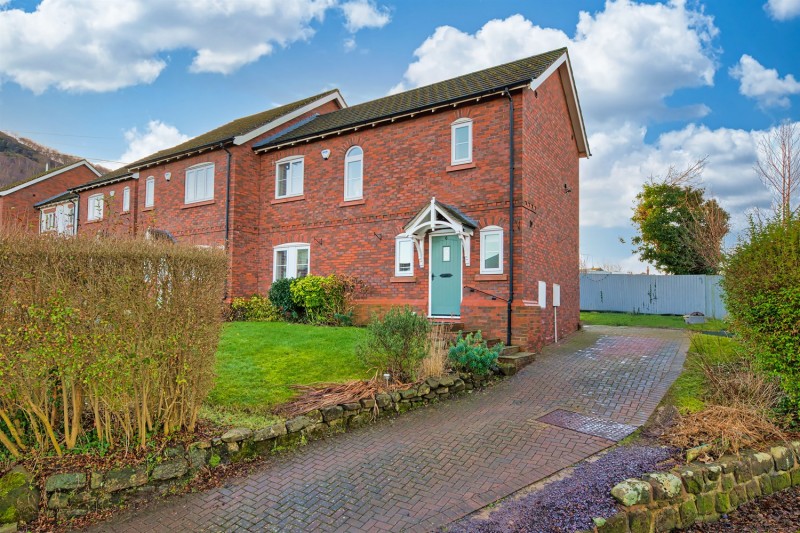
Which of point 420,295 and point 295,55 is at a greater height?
point 295,55

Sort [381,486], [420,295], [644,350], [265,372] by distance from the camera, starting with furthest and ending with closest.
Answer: [420,295]
[644,350]
[265,372]
[381,486]

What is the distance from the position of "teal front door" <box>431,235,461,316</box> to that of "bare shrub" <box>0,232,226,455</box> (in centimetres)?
816

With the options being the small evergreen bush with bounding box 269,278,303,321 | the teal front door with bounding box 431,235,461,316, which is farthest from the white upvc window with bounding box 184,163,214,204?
the teal front door with bounding box 431,235,461,316

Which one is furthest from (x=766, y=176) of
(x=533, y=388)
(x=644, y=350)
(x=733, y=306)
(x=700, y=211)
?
(x=533, y=388)

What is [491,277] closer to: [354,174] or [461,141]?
[461,141]

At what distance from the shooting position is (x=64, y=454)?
460 centimetres

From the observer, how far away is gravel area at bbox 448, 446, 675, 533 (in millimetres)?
3740

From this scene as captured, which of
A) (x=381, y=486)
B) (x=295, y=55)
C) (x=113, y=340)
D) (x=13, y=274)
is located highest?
(x=295, y=55)

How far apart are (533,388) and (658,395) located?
197 centimetres

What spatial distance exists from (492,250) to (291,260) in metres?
7.76

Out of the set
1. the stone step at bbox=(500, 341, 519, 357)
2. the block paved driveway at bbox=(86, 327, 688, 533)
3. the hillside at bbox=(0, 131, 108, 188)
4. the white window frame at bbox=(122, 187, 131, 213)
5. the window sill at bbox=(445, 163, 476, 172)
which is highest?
the hillside at bbox=(0, 131, 108, 188)

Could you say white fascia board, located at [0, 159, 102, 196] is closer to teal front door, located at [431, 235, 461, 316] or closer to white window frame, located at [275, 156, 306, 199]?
white window frame, located at [275, 156, 306, 199]

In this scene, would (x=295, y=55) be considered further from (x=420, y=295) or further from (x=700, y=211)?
(x=700, y=211)

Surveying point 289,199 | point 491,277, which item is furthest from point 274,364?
point 289,199
